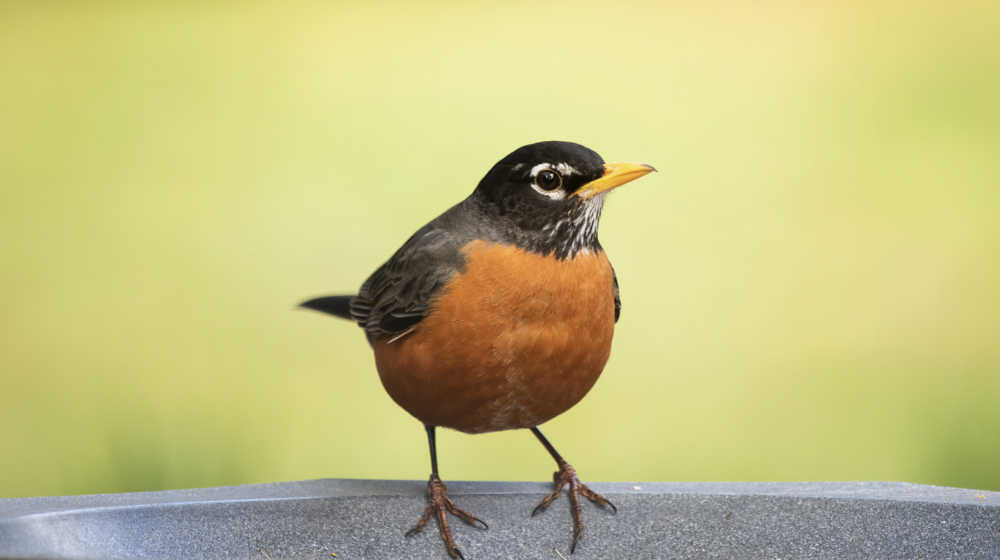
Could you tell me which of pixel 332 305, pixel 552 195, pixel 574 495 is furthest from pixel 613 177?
pixel 332 305

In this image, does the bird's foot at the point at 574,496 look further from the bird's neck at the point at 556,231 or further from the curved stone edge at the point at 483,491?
the bird's neck at the point at 556,231

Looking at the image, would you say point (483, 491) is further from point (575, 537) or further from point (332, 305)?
point (332, 305)

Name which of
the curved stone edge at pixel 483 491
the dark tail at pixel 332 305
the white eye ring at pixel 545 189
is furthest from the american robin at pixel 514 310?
the dark tail at pixel 332 305

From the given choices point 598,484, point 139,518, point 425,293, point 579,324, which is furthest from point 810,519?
point 139,518

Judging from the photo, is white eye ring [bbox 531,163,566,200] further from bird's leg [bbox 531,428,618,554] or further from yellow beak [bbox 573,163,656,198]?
bird's leg [bbox 531,428,618,554]

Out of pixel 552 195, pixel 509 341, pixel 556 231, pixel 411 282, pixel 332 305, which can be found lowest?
pixel 332 305

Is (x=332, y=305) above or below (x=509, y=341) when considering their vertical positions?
below

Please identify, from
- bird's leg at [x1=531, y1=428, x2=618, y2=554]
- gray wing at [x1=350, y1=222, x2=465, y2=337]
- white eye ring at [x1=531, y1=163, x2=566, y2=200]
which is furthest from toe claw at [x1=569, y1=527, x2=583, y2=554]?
white eye ring at [x1=531, y1=163, x2=566, y2=200]
